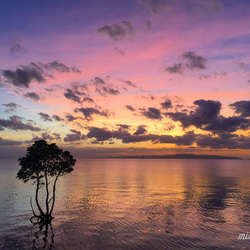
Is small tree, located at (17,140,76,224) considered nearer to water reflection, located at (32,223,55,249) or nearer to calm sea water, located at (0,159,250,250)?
water reflection, located at (32,223,55,249)

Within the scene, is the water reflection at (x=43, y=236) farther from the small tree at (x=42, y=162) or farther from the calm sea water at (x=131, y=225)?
the small tree at (x=42, y=162)

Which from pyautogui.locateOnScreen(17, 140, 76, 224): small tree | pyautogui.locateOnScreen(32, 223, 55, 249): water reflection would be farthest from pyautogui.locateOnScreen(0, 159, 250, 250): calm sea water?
pyautogui.locateOnScreen(17, 140, 76, 224): small tree

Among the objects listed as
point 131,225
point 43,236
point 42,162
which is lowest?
point 131,225

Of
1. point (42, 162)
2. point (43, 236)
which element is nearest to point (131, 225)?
point (43, 236)

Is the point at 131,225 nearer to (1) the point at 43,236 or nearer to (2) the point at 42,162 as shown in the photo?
(1) the point at 43,236

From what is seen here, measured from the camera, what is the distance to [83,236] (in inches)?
1754

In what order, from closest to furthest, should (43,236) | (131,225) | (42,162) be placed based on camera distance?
(43,236)
(42,162)
(131,225)

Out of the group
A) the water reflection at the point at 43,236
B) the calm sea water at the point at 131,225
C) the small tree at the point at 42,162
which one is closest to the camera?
the water reflection at the point at 43,236

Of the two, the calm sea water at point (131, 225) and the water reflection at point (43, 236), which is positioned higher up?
the water reflection at point (43, 236)

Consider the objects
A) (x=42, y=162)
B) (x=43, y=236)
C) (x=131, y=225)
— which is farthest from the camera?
(x=131, y=225)

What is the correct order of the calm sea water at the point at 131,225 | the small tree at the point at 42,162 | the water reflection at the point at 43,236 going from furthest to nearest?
the small tree at the point at 42,162
the calm sea water at the point at 131,225
the water reflection at the point at 43,236

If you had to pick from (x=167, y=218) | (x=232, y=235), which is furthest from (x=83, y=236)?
(x=232, y=235)

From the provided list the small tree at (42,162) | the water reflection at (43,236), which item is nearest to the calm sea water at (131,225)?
the water reflection at (43,236)

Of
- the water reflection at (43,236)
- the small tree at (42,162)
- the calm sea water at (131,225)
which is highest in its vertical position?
the small tree at (42,162)
